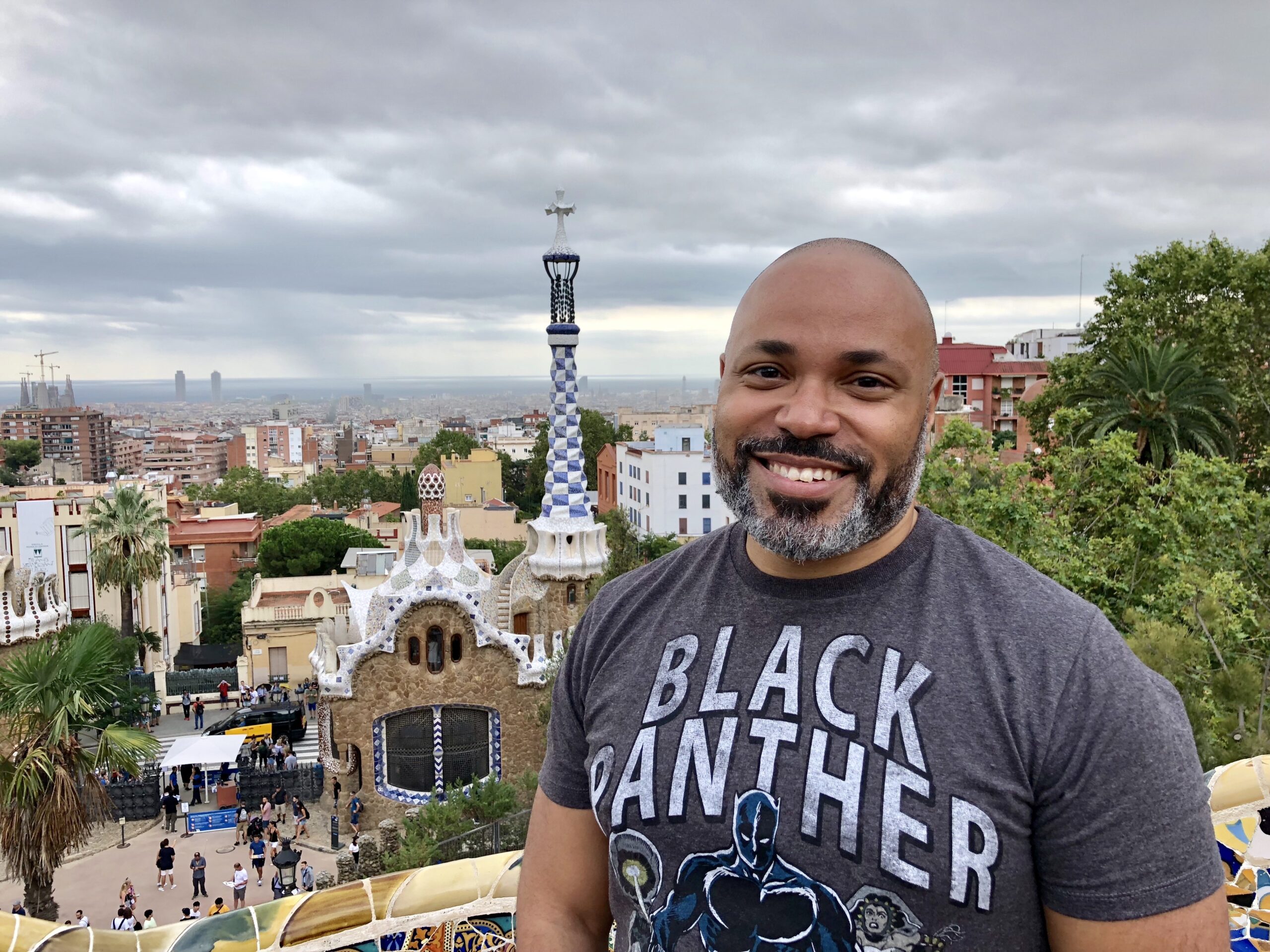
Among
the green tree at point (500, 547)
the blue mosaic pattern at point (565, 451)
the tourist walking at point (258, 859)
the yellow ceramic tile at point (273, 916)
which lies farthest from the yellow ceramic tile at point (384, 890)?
the green tree at point (500, 547)

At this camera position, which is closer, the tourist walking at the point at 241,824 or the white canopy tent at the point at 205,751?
the tourist walking at the point at 241,824

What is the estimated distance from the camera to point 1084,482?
46.8 ft

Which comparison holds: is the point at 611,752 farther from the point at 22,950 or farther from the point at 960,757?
the point at 22,950

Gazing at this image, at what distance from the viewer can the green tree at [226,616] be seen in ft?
127

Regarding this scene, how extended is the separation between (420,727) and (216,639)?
2516 cm

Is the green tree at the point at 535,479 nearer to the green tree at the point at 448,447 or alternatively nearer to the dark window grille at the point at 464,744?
the green tree at the point at 448,447

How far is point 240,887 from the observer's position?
14086 millimetres

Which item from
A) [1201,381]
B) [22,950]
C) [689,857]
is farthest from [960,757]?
[1201,381]

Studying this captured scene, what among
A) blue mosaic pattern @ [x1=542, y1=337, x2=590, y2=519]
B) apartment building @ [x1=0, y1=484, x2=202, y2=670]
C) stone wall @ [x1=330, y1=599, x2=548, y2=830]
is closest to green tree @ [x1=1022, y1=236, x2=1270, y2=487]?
blue mosaic pattern @ [x1=542, y1=337, x2=590, y2=519]

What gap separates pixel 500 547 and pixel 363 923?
45593mm

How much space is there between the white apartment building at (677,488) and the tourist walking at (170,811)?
109 feet

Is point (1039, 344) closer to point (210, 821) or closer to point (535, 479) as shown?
point (535, 479)

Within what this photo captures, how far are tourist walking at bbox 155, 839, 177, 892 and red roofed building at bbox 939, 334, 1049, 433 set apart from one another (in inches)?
1667

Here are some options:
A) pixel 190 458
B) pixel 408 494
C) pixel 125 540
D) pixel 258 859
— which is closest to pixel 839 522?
pixel 258 859
